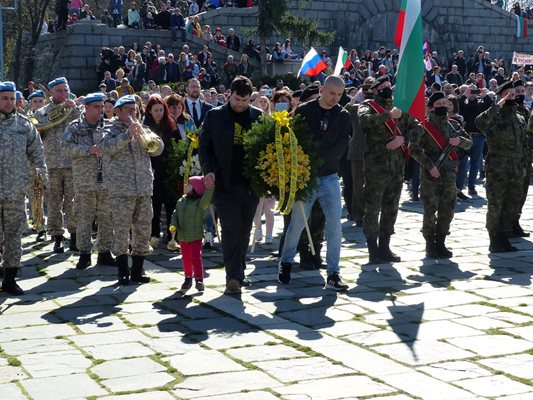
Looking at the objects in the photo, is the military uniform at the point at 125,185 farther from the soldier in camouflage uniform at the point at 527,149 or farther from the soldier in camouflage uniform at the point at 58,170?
the soldier in camouflage uniform at the point at 527,149

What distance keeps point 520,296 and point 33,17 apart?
32545mm

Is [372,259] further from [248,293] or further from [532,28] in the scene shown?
[532,28]

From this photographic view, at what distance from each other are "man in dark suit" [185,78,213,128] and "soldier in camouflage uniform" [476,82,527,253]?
3.65 meters

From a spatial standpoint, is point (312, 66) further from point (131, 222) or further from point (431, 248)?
point (131, 222)

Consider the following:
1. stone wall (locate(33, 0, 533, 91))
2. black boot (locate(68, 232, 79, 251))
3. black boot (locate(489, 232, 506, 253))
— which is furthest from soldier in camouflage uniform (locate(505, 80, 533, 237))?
stone wall (locate(33, 0, 533, 91))

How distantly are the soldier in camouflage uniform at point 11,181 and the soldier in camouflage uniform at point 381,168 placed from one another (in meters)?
3.51

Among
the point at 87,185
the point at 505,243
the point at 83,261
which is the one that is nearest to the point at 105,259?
the point at 83,261

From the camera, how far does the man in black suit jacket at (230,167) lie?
9.10 m

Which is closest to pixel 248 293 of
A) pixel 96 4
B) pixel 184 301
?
pixel 184 301

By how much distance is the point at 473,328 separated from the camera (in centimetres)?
775

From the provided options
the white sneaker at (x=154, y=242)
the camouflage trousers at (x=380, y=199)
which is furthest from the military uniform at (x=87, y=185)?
the camouflage trousers at (x=380, y=199)

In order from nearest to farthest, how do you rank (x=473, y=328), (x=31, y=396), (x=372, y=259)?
(x=31, y=396), (x=473, y=328), (x=372, y=259)

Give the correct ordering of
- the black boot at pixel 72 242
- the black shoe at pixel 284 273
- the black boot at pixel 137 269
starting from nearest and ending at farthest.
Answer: the black shoe at pixel 284 273 < the black boot at pixel 137 269 < the black boot at pixel 72 242

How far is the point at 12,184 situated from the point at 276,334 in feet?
10.3
